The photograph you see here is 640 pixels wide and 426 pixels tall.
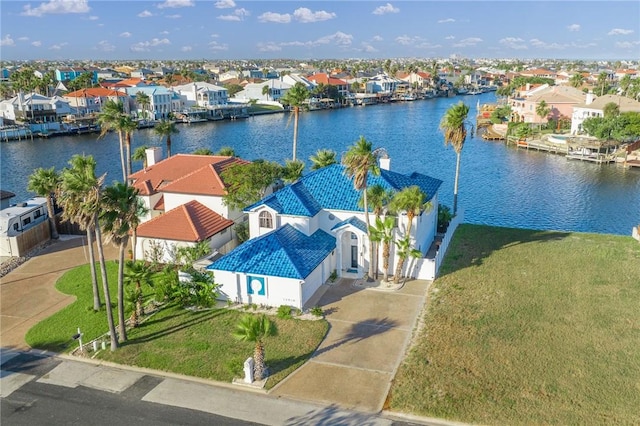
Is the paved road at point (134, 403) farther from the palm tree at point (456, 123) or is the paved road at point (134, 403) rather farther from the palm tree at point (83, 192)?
the palm tree at point (456, 123)

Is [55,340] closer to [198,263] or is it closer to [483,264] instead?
[198,263]

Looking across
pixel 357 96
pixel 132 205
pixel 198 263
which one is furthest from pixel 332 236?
pixel 357 96

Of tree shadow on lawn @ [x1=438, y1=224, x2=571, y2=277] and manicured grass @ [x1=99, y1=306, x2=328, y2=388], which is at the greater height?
manicured grass @ [x1=99, y1=306, x2=328, y2=388]

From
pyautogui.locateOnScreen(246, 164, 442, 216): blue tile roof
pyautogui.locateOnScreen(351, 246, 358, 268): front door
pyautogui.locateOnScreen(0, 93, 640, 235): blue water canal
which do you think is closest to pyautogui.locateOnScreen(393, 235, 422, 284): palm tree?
pyautogui.locateOnScreen(351, 246, 358, 268): front door

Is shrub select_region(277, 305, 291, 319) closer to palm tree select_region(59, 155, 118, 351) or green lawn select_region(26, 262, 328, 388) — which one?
green lawn select_region(26, 262, 328, 388)

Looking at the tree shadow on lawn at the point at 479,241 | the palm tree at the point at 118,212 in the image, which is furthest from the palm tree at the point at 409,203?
the palm tree at the point at 118,212

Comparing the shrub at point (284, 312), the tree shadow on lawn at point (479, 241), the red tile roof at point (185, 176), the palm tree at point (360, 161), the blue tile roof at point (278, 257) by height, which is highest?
the palm tree at point (360, 161)
